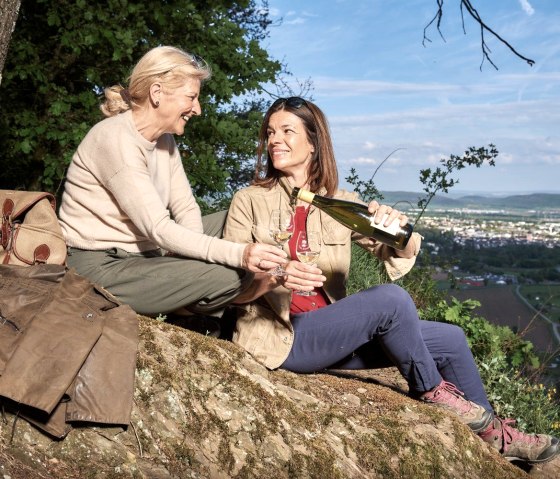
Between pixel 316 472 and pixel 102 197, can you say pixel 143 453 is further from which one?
pixel 102 197

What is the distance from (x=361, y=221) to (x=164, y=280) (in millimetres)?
1193

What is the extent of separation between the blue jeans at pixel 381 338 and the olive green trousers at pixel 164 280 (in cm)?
53

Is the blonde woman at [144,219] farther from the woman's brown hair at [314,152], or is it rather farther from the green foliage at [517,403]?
the green foliage at [517,403]

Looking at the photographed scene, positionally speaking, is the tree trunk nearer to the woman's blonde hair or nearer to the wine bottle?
the woman's blonde hair

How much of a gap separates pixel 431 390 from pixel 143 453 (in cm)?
186

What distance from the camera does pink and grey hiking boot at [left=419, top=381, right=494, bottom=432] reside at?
4.14 m

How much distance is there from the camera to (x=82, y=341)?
288cm

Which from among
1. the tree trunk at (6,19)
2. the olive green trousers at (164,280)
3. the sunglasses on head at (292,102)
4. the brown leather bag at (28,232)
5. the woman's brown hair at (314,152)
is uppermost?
the tree trunk at (6,19)

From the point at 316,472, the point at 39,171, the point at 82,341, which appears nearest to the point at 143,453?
the point at 82,341

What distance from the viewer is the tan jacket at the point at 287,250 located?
12.8 feet

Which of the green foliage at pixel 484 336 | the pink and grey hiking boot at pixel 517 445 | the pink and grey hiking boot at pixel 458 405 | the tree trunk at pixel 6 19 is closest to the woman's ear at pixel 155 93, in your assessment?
the tree trunk at pixel 6 19

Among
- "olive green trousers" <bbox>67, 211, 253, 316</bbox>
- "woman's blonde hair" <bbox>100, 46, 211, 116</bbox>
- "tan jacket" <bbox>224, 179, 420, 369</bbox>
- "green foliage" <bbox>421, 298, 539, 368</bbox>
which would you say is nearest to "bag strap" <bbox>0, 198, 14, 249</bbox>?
"olive green trousers" <bbox>67, 211, 253, 316</bbox>

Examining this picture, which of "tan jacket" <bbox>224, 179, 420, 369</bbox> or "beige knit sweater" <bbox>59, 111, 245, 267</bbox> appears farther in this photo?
"tan jacket" <bbox>224, 179, 420, 369</bbox>

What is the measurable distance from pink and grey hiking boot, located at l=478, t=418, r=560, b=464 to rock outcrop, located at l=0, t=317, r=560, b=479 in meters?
0.09
